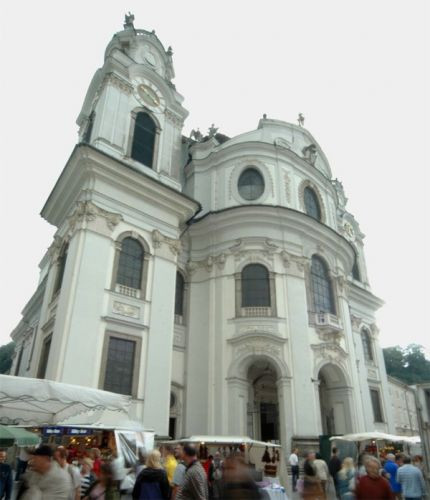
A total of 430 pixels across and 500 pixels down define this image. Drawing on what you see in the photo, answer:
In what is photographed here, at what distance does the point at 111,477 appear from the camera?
5527 mm

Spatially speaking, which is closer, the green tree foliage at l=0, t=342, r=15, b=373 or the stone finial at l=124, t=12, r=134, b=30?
the stone finial at l=124, t=12, r=134, b=30

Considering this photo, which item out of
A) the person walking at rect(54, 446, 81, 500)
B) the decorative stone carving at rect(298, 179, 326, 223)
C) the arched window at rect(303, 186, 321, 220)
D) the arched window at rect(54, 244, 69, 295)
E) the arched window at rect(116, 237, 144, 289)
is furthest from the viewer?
the arched window at rect(303, 186, 321, 220)

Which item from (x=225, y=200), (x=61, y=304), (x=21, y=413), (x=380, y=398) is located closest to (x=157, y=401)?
(x=61, y=304)

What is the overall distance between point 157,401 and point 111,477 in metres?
12.3

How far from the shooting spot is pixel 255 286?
22.4 m

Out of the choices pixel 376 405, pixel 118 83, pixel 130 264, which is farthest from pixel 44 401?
pixel 376 405

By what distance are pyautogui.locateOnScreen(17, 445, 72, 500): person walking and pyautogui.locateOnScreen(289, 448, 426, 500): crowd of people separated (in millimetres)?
2766

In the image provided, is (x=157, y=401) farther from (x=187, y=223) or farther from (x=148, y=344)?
(x=187, y=223)

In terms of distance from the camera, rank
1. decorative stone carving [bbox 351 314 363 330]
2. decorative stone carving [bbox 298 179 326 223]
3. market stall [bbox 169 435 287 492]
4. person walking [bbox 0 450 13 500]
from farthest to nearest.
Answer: decorative stone carving [bbox 351 314 363 330]
decorative stone carving [bbox 298 179 326 223]
market stall [bbox 169 435 287 492]
person walking [bbox 0 450 13 500]

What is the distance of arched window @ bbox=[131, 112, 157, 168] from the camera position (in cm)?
2266

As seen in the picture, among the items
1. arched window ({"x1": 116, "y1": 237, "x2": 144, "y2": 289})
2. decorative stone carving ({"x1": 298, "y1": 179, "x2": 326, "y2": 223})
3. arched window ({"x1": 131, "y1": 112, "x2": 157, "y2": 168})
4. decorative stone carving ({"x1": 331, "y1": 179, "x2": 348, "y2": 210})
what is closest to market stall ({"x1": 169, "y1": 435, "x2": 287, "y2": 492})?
arched window ({"x1": 116, "y1": 237, "x2": 144, "y2": 289})

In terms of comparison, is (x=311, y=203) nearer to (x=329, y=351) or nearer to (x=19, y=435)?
(x=329, y=351)

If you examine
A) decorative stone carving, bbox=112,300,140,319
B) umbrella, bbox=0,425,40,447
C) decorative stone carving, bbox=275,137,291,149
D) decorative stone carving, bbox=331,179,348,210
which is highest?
decorative stone carving, bbox=331,179,348,210

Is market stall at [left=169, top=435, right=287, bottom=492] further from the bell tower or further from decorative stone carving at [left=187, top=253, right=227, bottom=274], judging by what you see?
the bell tower
